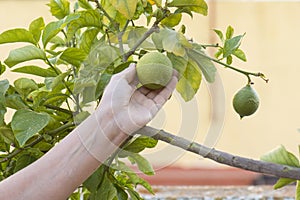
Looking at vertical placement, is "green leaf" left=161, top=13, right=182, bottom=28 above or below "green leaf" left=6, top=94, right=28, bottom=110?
above

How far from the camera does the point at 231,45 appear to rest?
650mm

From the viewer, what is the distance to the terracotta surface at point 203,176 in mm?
3387

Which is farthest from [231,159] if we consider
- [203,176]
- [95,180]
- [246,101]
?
[203,176]

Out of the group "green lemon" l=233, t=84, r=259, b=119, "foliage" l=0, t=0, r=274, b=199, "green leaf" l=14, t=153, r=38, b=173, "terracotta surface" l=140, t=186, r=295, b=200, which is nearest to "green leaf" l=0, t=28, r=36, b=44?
"foliage" l=0, t=0, r=274, b=199

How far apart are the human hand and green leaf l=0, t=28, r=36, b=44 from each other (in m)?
0.15

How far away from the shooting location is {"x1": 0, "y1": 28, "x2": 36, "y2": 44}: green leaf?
69 centimetres

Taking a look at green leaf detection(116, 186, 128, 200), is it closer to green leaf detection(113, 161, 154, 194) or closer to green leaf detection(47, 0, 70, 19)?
green leaf detection(113, 161, 154, 194)

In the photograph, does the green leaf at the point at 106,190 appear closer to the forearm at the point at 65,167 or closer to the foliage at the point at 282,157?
the forearm at the point at 65,167

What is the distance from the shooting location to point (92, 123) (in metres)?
0.63

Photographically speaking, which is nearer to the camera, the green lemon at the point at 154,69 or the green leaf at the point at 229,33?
the green lemon at the point at 154,69

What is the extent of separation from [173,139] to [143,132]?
32 millimetres

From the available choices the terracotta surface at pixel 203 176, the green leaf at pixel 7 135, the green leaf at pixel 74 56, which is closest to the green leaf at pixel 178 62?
the green leaf at pixel 74 56

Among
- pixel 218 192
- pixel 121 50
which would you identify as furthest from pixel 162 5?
pixel 218 192

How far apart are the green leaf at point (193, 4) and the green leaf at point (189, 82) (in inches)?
2.1
